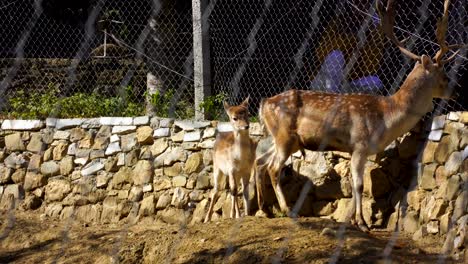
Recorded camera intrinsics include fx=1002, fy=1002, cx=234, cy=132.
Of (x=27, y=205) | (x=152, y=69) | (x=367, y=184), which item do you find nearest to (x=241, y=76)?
(x=152, y=69)

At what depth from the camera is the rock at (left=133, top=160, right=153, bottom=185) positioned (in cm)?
1056

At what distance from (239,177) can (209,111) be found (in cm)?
103

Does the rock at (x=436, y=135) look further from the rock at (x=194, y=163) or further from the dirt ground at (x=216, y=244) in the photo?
the rock at (x=194, y=163)

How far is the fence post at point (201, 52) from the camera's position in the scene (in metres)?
10.6

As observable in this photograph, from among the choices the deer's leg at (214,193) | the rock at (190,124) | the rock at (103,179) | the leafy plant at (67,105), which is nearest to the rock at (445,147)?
the deer's leg at (214,193)

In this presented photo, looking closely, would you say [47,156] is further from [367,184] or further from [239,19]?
[367,184]

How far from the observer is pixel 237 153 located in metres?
9.51

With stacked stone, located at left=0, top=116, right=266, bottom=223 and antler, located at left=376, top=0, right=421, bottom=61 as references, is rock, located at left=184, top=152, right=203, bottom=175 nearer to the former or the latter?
stacked stone, located at left=0, top=116, right=266, bottom=223

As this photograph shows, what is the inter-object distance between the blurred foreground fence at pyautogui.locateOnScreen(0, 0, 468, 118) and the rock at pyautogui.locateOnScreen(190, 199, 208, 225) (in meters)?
0.96

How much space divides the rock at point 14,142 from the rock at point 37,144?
0.43ft

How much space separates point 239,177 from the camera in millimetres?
9711

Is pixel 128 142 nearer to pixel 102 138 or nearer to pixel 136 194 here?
pixel 102 138

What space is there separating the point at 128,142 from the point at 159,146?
1.34 feet

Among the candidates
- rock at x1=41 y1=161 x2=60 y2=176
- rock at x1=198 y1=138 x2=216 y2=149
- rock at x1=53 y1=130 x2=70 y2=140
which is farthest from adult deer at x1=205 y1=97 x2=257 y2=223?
rock at x1=41 y1=161 x2=60 y2=176
